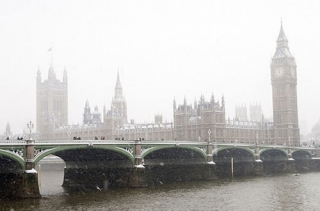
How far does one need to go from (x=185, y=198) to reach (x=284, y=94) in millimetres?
114150

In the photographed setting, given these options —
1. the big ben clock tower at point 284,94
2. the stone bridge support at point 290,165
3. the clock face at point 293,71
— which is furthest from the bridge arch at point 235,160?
the clock face at point 293,71

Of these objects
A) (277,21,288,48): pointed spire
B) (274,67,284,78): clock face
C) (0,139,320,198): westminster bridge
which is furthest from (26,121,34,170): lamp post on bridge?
(277,21,288,48): pointed spire

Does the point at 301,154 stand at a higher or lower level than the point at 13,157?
lower

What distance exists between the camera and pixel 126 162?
239 feet

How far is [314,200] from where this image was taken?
57.2 m

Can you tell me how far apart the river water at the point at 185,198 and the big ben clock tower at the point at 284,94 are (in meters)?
91.7

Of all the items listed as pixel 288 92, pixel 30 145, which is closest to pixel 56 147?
pixel 30 145

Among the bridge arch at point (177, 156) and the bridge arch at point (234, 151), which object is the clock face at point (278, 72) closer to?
the bridge arch at point (234, 151)

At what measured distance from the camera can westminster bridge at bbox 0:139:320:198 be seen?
57844mm

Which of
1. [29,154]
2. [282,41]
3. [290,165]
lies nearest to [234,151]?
[290,165]

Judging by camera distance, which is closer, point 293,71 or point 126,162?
point 126,162

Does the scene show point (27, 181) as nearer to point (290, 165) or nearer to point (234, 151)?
point (234, 151)

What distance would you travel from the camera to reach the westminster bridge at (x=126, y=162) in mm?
57844

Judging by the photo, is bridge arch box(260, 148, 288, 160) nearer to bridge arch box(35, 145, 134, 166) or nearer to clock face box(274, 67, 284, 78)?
bridge arch box(35, 145, 134, 166)
